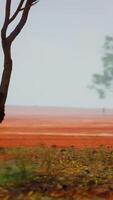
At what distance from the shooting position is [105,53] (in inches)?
4323

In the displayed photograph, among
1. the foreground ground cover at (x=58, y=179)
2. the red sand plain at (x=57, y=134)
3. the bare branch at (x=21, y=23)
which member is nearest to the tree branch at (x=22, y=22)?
the bare branch at (x=21, y=23)

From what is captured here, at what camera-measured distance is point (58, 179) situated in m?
15.1

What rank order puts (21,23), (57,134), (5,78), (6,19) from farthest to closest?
(57,134) < (21,23) < (6,19) < (5,78)

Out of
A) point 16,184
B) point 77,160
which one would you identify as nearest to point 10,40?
point 77,160

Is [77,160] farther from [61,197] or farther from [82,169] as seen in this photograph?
[61,197]

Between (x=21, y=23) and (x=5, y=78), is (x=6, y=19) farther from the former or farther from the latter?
(x=5, y=78)

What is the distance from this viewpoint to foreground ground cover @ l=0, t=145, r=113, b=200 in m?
13.6

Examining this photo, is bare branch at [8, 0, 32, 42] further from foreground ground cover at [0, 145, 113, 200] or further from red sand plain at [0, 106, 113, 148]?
red sand plain at [0, 106, 113, 148]

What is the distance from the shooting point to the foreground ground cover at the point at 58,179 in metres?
13.6

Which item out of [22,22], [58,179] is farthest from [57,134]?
[58,179]

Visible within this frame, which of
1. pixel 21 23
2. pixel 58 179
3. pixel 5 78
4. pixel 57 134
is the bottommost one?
pixel 58 179

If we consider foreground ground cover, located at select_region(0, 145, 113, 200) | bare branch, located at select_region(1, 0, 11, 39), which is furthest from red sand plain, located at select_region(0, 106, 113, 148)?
bare branch, located at select_region(1, 0, 11, 39)

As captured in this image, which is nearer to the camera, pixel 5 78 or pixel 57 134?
pixel 5 78

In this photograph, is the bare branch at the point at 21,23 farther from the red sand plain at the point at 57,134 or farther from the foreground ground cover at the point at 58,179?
the red sand plain at the point at 57,134
